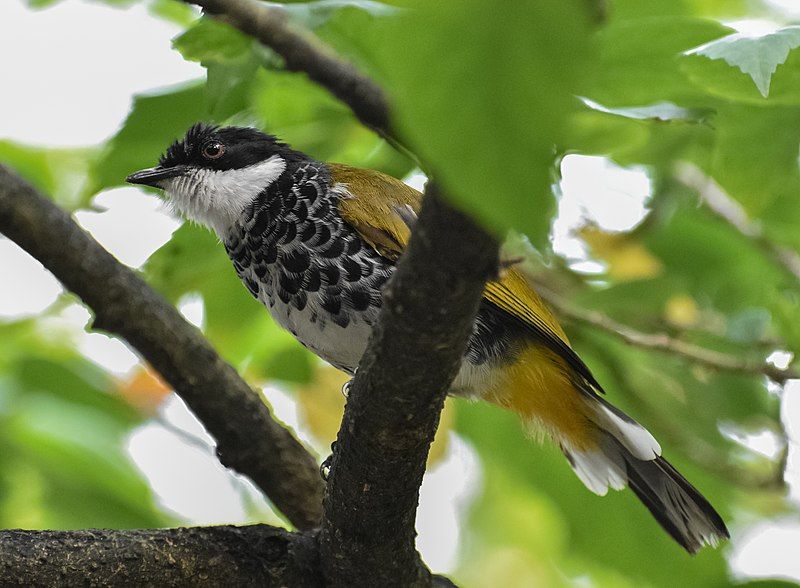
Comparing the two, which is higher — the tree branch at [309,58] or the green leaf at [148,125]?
the green leaf at [148,125]

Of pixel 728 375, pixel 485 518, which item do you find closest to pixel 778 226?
pixel 728 375

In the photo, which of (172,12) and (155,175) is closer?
(155,175)

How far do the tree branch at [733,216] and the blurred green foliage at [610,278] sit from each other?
38 mm

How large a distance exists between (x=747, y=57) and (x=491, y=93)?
0.90 metres

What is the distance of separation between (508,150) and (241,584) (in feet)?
5.78

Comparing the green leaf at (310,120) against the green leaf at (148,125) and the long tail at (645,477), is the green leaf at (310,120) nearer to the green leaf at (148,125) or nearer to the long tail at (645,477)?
the green leaf at (148,125)

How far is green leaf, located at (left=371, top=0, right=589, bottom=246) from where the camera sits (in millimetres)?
687

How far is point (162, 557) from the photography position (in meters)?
2.13

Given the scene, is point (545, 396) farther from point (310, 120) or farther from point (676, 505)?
point (310, 120)

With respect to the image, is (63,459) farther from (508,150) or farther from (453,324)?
(508,150)

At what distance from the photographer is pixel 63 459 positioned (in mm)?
3217

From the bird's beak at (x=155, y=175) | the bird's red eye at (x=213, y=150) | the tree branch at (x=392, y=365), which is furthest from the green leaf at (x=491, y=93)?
the bird's red eye at (x=213, y=150)

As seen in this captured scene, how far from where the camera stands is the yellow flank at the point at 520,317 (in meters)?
2.80

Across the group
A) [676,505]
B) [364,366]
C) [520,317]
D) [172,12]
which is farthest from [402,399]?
[172,12]
